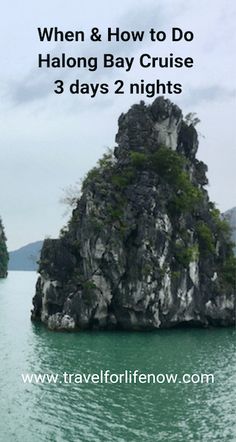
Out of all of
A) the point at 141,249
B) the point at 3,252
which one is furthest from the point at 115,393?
the point at 3,252

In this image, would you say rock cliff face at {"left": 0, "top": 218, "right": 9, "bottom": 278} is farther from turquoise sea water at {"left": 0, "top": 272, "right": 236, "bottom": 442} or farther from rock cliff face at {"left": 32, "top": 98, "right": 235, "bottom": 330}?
turquoise sea water at {"left": 0, "top": 272, "right": 236, "bottom": 442}

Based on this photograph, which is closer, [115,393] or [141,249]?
[115,393]

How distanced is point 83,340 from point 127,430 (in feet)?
68.3

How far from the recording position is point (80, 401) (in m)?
24.5

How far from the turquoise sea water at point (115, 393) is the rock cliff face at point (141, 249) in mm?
3705

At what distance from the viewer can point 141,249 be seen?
4650 centimetres

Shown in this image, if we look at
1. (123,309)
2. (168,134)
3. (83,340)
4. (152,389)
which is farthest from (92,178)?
(152,389)

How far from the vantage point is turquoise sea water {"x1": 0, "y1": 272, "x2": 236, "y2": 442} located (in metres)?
20.6

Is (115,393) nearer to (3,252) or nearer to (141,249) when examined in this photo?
(141,249)

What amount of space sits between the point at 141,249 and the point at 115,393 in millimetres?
21652

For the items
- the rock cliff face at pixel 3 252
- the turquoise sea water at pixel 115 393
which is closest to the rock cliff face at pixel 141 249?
the turquoise sea water at pixel 115 393

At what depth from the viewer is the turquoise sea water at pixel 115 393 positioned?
67.5 ft

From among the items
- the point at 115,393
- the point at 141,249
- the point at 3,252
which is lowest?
the point at 115,393

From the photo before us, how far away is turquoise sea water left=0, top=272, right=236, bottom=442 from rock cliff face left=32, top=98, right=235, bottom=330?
3.70m
